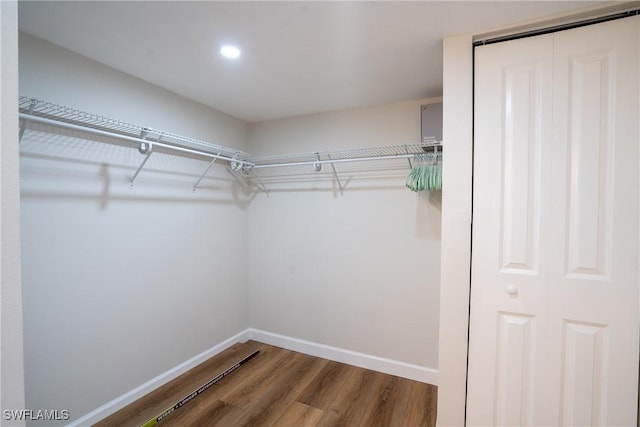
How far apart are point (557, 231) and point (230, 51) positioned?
2031 mm

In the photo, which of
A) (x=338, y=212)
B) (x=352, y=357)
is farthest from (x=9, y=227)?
(x=352, y=357)

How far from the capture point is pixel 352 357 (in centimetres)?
267

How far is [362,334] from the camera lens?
8.68 feet

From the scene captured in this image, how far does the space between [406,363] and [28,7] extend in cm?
331

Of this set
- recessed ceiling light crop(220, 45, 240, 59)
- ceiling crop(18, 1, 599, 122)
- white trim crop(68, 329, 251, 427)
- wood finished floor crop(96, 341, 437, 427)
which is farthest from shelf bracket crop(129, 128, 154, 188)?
wood finished floor crop(96, 341, 437, 427)

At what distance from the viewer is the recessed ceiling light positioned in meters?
1.68

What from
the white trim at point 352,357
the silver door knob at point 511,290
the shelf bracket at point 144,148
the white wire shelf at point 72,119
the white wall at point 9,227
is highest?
the white wire shelf at point 72,119

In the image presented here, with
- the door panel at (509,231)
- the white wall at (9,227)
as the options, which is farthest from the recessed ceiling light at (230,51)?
the door panel at (509,231)

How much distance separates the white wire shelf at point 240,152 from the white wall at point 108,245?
101mm

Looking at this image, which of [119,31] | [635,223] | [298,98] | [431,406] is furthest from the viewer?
[298,98]

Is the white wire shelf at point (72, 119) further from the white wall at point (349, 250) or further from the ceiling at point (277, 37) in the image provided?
the white wall at point (349, 250)

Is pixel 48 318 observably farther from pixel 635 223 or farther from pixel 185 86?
pixel 635 223

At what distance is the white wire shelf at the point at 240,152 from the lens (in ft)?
5.44

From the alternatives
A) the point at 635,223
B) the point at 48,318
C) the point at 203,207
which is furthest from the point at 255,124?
the point at 635,223
